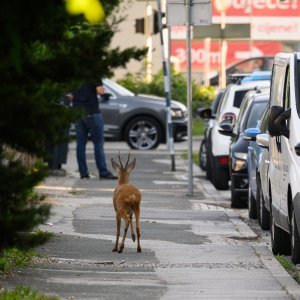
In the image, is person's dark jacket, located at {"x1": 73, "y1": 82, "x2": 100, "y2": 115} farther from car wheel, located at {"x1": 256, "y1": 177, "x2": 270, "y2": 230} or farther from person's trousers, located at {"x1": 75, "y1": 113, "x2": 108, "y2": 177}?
car wheel, located at {"x1": 256, "y1": 177, "x2": 270, "y2": 230}

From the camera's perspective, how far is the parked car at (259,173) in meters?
13.7

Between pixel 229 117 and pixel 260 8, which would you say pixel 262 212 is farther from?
pixel 260 8

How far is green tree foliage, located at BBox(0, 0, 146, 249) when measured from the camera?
18.5ft

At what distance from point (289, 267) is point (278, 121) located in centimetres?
122

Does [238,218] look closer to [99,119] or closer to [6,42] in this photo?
[99,119]

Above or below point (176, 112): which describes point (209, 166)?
above

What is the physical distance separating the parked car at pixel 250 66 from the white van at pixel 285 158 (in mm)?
33821

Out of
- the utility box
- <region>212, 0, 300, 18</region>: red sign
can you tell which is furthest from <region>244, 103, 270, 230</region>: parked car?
<region>212, 0, 300, 18</region>: red sign

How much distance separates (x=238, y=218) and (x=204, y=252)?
408 centimetres

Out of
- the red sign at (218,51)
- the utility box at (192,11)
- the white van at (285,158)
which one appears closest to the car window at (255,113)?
the utility box at (192,11)

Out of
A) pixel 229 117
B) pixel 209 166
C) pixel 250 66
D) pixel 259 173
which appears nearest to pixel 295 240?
pixel 259 173

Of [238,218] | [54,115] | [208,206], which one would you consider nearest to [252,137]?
[238,218]

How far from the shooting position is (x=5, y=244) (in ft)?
19.7

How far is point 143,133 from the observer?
32.5 metres
